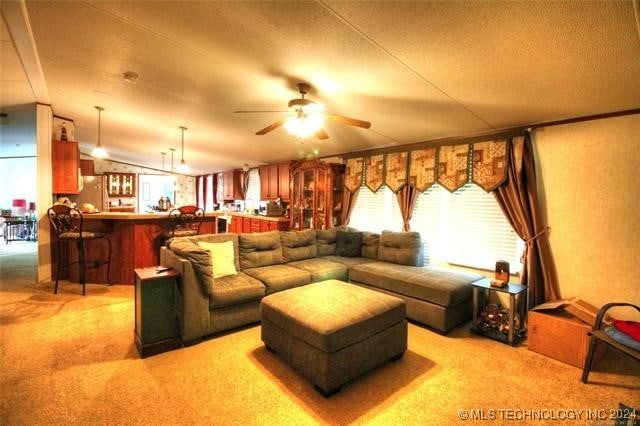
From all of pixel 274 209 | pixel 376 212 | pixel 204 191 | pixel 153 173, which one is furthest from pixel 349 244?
pixel 153 173

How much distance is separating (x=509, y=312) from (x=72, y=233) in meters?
5.40

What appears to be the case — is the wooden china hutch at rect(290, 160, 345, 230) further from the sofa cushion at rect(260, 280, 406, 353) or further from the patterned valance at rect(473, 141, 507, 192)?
the sofa cushion at rect(260, 280, 406, 353)

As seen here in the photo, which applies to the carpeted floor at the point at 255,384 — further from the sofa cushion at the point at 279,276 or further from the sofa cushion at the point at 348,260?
the sofa cushion at the point at 348,260

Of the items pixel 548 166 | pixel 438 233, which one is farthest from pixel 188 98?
pixel 548 166

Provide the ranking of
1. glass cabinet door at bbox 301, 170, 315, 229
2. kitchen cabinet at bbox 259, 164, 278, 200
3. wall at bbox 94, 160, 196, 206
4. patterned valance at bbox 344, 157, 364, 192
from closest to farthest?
patterned valance at bbox 344, 157, 364, 192 → glass cabinet door at bbox 301, 170, 315, 229 → kitchen cabinet at bbox 259, 164, 278, 200 → wall at bbox 94, 160, 196, 206

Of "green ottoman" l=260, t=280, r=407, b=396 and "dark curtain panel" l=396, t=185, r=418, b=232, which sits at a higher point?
"dark curtain panel" l=396, t=185, r=418, b=232

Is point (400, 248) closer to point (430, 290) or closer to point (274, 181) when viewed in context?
point (430, 290)

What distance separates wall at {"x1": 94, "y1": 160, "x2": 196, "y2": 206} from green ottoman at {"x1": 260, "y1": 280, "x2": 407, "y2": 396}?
9.18 meters

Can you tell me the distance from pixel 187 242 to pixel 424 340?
2686 mm

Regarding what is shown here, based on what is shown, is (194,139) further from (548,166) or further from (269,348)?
(548,166)

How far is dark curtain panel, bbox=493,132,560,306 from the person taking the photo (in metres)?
3.15

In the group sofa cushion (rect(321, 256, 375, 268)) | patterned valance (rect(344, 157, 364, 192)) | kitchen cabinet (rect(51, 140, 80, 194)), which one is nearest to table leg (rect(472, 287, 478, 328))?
sofa cushion (rect(321, 256, 375, 268))

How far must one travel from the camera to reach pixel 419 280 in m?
3.32

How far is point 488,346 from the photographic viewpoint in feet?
Answer: 9.34
